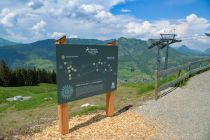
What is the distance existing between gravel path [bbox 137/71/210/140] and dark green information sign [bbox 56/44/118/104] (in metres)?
2.24

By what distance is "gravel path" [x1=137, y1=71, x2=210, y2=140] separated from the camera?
943 cm

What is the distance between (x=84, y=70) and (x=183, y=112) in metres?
4.82

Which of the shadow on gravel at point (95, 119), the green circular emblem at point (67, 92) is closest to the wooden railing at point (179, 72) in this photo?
the shadow on gravel at point (95, 119)

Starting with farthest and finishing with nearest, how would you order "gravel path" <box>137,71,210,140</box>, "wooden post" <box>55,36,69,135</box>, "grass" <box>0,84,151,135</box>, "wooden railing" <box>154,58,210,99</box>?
"wooden railing" <box>154,58,210,99</box>, "grass" <box>0,84,151,135</box>, "gravel path" <box>137,71,210,140</box>, "wooden post" <box>55,36,69,135</box>

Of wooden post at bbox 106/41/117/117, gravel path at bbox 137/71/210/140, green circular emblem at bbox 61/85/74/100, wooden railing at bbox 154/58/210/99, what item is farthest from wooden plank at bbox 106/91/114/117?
wooden railing at bbox 154/58/210/99

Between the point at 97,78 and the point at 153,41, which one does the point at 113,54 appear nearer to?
the point at 97,78

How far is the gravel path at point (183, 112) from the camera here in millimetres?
9430

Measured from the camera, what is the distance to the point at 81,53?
9.33 metres

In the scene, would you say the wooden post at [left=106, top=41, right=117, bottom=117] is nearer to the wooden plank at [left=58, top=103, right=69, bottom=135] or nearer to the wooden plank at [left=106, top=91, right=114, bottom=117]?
the wooden plank at [left=106, top=91, right=114, bottom=117]

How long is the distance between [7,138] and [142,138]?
4092mm

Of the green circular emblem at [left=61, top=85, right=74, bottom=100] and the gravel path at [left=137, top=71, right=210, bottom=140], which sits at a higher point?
the green circular emblem at [left=61, top=85, right=74, bottom=100]

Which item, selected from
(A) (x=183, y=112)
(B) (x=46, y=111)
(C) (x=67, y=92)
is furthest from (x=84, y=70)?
(B) (x=46, y=111)

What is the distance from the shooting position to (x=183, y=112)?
11805mm

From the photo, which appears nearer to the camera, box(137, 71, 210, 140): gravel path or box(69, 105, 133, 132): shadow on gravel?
box(137, 71, 210, 140): gravel path
